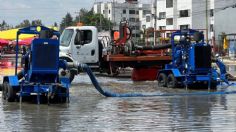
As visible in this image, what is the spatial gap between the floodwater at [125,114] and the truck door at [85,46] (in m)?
7.71

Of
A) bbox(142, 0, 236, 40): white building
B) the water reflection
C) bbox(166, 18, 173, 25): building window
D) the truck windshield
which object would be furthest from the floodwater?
bbox(166, 18, 173, 25): building window

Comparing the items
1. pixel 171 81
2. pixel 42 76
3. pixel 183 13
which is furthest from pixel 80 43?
pixel 183 13

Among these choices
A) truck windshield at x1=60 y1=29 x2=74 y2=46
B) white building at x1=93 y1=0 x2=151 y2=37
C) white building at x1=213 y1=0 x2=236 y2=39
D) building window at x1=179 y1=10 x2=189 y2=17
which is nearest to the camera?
truck windshield at x1=60 y1=29 x2=74 y2=46

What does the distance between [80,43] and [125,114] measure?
12.2m

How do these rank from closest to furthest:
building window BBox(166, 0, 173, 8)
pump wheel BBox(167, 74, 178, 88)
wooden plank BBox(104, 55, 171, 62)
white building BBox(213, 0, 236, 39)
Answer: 1. pump wheel BBox(167, 74, 178, 88)
2. wooden plank BBox(104, 55, 171, 62)
3. white building BBox(213, 0, 236, 39)
4. building window BBox(166, 0, 173, 8)

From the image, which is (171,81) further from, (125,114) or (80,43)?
(125,114)

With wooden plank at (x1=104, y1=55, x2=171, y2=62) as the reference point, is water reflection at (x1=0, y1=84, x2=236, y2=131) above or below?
below

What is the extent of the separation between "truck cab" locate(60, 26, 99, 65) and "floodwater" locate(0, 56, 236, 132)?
7.64m

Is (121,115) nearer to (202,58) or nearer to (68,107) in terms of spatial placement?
(68,107)

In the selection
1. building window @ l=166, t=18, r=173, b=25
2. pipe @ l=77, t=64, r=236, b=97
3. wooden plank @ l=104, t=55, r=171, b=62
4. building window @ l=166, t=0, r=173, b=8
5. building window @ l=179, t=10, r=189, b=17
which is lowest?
pipe @ l=77, t=64, r=236, b=97

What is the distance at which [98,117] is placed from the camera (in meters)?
12.1

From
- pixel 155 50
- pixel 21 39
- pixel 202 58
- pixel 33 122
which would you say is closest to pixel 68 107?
pixel 33 122

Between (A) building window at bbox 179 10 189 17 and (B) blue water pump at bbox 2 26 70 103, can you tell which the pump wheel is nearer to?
(B) blue water pump at bbox 2 26 70 103

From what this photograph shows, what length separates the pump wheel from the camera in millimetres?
20156
